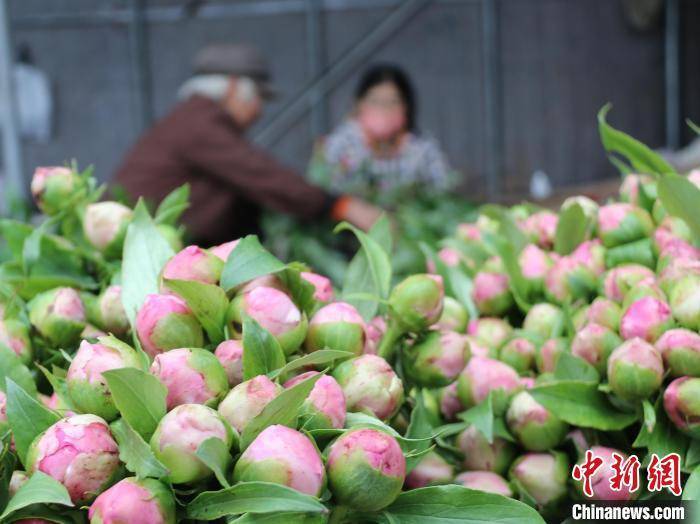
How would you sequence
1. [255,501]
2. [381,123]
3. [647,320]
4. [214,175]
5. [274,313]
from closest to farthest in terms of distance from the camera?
[255,501] < [274,313] < [647,320] < [214,175] < [381,123]

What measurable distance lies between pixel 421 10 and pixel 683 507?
4.42 meters

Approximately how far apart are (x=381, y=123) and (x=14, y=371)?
2.79 m

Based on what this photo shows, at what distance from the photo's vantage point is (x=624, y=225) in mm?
839

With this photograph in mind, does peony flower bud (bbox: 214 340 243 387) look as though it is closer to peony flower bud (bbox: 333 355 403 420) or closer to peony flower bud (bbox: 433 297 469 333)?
peony flower bud (bbox: 333 355 403 420)

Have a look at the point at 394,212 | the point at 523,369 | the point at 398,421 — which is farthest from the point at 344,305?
the point at 394,212

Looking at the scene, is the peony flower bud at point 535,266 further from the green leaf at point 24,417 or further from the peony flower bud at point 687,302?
the green leaf at point 24,417

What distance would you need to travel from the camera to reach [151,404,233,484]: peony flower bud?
0.49 metres

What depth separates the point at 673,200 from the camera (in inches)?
29.6

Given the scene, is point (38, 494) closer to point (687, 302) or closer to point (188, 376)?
point (188, 376)

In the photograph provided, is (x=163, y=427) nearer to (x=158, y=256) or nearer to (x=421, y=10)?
(x=158, y=256)

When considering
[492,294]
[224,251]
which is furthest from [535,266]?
[224,251]

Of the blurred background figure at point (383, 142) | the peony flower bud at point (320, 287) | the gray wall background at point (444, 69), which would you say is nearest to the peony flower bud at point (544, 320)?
the peony flower bud at point (320, 287)

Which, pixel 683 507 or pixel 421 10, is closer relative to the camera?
pixel 683 507

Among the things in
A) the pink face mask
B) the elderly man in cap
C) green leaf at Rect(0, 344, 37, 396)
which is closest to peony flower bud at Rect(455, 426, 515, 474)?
green leaf at Rect(0, 344, 37, 396)
